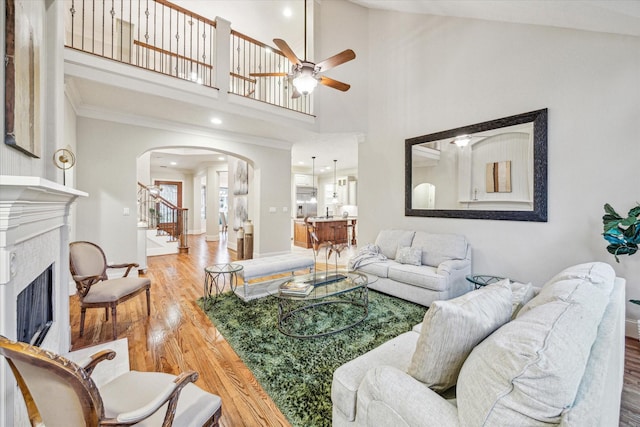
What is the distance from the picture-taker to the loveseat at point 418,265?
3320 mm

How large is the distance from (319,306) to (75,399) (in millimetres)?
2671

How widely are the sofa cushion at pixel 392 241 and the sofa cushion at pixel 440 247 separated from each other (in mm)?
211

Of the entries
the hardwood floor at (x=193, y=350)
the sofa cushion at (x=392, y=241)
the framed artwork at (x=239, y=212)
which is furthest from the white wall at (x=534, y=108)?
the framed artwork at (x=239, y=212)

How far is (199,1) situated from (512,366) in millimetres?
7009

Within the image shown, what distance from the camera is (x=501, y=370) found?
32.2 inches

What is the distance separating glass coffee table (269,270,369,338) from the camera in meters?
2.66

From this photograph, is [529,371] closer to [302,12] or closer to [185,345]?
[185,345]

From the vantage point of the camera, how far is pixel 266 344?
2441 mm

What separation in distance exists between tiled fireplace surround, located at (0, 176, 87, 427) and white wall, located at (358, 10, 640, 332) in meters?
4.37

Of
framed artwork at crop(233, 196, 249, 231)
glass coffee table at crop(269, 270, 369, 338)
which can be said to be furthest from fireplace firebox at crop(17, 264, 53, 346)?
framed artwork at crop(233, 196, 249, 231)

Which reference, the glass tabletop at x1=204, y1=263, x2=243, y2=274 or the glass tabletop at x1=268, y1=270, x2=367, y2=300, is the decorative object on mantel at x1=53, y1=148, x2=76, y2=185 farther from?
the glass tabletop at x1=268, y1=270, x2=367, y2=300

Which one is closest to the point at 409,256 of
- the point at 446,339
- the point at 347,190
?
the point at 446,339

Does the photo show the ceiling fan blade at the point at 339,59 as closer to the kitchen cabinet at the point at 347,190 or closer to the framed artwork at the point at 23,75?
the framed artwork at the point at 23,75

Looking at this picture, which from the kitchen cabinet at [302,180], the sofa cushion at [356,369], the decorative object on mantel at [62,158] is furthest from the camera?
the kitchen cabinet at [302,180]
